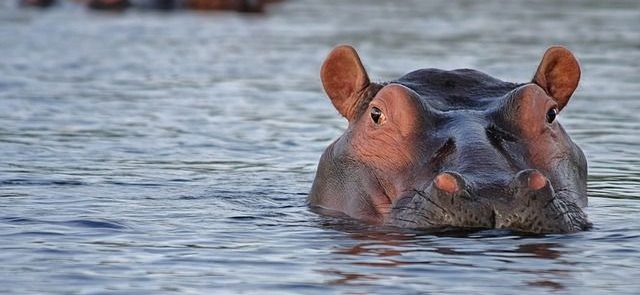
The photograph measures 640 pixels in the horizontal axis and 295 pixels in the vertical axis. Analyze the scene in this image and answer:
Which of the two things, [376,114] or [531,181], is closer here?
[531,181]

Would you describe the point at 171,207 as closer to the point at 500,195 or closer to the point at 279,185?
the point at 279,185

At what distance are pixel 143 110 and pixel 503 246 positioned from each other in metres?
8.30

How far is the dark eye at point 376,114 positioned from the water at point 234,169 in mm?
635

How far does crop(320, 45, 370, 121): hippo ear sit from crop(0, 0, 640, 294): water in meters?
0.68

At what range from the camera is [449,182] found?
7477 millimetres

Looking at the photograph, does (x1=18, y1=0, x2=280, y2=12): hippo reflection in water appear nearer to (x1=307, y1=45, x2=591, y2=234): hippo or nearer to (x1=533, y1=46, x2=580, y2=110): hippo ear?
(x1=307, y1=45, x2=591, y2=234): hippo

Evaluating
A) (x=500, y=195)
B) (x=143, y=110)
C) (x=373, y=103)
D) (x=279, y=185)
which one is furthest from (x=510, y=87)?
(x=143, y=110)

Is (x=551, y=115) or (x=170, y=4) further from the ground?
(x=551, y=115)

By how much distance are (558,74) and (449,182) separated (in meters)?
1.88

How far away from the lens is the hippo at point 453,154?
753cm

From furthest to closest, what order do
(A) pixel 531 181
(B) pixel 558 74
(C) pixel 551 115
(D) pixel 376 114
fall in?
(B) pixel 558 74 → (D) pixel 376 114 → (C) pixel 551 115 → (A) pixel 531 181

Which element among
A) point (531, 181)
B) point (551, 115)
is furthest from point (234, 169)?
point (531, 181)

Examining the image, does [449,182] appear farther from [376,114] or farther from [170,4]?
[170,4]

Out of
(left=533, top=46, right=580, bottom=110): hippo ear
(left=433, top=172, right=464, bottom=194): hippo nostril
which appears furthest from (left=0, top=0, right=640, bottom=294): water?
(left=533, top=46, right=580, bottom=110): hippo ear
